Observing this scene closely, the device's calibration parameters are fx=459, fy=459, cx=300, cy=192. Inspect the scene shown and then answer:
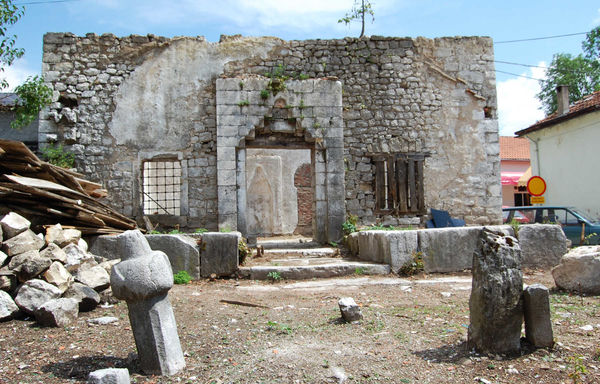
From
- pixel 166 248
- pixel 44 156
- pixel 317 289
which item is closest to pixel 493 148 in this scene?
pixel 317 289

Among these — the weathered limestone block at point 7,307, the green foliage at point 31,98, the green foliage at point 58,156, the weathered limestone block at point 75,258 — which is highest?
the green foliage at point 31,98

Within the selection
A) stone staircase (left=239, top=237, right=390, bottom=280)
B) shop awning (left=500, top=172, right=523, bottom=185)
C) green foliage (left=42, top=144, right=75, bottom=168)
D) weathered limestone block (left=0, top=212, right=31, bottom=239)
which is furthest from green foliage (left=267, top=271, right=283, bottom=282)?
shop awning (left=500, top=172, right=523, bottom=185)

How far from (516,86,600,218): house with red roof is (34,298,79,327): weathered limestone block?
17219mm

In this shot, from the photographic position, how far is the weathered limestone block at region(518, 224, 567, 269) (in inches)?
283

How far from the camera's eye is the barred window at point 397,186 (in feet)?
33.9

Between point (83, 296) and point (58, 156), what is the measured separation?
5931 millimetres

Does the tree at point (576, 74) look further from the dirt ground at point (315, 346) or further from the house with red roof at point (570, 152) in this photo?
the dirt ground at point (315, 346)

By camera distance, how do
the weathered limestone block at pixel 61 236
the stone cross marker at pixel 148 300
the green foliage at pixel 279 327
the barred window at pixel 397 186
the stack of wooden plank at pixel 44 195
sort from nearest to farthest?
1. the stone cross marker at pixel 148 300
2. the green foliage at pixel 279 327
3. the weathered limestone block at pixel 61 236
4. the stack of wooden plank at pixel 44 195
5. the barred window at pixel 397 186

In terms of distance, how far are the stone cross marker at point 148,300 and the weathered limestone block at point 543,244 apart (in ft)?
19.6

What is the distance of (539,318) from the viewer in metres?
3.33

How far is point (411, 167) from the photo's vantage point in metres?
10.4

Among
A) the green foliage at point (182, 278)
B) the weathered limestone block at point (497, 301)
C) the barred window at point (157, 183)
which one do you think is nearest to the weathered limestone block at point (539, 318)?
the weathered limestone block at point (497, 301)

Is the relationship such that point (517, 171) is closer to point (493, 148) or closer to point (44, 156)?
point (493, 148)

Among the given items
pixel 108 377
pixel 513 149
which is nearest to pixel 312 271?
pixel 108 377
